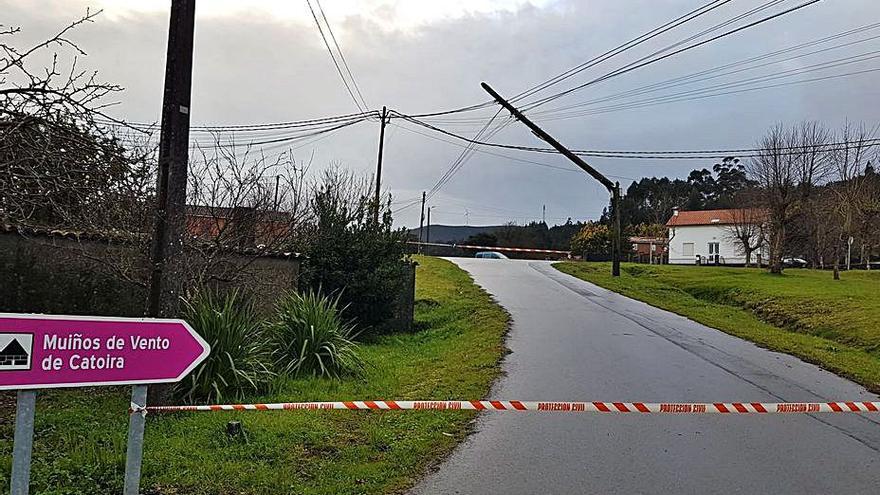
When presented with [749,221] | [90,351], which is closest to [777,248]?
[749,221]

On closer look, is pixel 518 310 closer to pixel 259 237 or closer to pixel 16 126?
pixel 259 237

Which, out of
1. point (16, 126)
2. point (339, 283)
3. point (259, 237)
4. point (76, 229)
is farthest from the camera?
point (339, 283)

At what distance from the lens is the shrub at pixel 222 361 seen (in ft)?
25.5

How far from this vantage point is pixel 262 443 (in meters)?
6.20

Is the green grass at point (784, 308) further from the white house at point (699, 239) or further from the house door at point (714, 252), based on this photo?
the white house at point (699, 239)

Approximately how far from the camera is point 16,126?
19.1 feet

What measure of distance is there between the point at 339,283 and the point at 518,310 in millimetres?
5136

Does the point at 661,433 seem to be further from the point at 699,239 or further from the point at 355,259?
the point at 699,239

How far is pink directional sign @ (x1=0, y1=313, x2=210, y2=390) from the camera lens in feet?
10.5

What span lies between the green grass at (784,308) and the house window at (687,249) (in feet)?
116

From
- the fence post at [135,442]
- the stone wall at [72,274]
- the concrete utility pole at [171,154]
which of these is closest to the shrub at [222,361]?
the concrete utility pole at [171,154]

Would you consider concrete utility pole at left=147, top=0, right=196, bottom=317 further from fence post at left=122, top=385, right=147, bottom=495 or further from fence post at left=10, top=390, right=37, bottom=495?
fence post at left=10, top=390, right=37, bottom=495

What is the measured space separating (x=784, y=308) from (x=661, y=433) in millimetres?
16545

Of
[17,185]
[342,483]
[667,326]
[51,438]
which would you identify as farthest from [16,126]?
[667,326]
